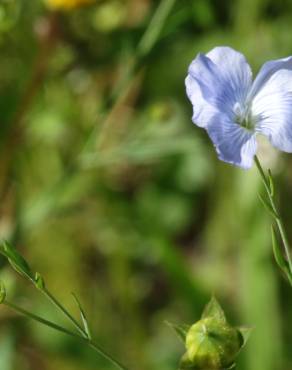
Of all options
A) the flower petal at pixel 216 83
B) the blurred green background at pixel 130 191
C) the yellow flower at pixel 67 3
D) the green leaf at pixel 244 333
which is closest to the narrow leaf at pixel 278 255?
the green leaf at pixel 244 333

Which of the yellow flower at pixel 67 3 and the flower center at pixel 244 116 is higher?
the yellow flower at pixel 67 3

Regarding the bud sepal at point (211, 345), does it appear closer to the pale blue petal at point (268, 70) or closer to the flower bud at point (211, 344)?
the flower bud at point (211, 344)

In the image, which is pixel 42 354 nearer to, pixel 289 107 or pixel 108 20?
pixel 108 20

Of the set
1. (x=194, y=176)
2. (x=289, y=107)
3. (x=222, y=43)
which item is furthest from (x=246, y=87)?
(x=194, y=176)

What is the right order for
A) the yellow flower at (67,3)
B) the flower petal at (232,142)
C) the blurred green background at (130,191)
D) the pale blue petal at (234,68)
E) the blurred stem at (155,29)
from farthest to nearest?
the blurred green background at (130,191) → the yellow flower at (67,3) → the blurred stem at (155,29) → the pale blue petal at (234,68) → the flower petal at (232,142)

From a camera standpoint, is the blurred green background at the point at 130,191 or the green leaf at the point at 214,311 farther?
the blurred green background at the point at 130,191

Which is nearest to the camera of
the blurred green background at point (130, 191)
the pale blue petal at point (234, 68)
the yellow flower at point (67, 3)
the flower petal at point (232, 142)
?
the flower petal at point (232, 142)

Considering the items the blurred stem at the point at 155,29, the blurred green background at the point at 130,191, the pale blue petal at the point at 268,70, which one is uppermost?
the blurred stem at the point at 155,29
